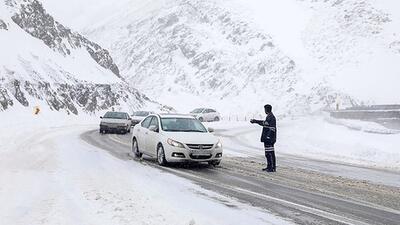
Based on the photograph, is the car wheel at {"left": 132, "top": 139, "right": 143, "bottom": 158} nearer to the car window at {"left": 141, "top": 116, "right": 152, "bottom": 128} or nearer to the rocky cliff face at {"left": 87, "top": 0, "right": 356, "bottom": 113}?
the car window at {"left": 141, "top": 116, "right": 152, "bottom": 128}

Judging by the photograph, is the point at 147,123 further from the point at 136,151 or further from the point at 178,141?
the point at 178,141

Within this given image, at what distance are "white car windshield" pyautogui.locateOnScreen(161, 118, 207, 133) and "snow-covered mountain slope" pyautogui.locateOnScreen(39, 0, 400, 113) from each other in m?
54.0

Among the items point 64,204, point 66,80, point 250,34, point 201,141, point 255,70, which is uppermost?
point 250,34

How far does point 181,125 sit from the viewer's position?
15.2 m

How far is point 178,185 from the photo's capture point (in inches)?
424

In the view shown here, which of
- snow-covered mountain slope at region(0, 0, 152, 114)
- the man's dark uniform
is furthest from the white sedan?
snow-covered mountain slope at region(0, 0, 152, 114)

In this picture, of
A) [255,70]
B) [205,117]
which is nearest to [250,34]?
[255,70]

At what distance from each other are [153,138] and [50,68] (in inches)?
1871

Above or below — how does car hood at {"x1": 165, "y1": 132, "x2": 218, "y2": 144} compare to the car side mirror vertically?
below

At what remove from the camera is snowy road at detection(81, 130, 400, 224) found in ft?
26.6

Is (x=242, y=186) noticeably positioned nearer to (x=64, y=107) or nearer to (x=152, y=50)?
(x=64, y=107)

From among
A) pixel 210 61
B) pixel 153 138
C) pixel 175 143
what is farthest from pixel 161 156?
pixel 210 61

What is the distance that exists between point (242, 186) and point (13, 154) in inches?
339

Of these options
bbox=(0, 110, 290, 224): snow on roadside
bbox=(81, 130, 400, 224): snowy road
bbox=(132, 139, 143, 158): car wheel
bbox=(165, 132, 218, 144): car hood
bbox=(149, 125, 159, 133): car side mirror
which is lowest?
bbox=(0, 110, 290, 224): snow on roadside
